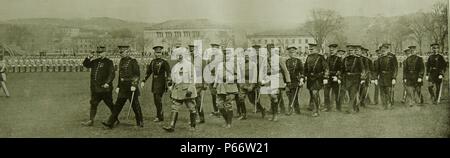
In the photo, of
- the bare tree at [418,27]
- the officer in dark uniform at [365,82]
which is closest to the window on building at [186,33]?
the officer in dark uniform at [365,82]

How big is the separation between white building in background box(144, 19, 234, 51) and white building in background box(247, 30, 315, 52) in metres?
0.28

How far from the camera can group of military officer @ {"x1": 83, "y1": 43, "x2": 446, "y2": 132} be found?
18.1ft

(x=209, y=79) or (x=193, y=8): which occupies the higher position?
(x=193, y=8)

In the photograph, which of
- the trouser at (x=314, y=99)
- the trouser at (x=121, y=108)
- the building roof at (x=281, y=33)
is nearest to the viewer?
the trouser at (x=121, y=108)

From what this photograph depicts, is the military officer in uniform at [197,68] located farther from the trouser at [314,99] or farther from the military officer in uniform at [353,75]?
the military officer in uniform at [353,75]

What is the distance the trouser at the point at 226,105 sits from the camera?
18.1 ft

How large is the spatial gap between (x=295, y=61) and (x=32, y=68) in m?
3.12

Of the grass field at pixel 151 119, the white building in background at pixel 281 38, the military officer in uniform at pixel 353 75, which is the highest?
the white building in background at pixel 281 38

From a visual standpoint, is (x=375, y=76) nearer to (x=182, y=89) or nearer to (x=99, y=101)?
(x=182, y=89)

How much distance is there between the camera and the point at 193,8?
5590mm

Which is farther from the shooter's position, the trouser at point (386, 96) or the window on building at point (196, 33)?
the trouser at point (386, 96)

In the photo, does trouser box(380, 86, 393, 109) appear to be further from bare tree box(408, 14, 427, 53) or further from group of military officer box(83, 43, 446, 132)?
bare tree box(408, 14, 427, 53)
